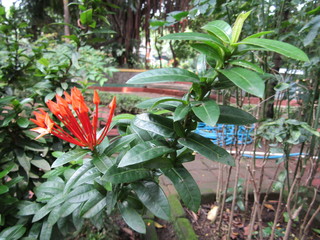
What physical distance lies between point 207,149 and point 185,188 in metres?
0.12

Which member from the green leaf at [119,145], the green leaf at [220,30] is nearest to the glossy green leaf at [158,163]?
the green leaf at [119,145]

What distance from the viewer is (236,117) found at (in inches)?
20.3

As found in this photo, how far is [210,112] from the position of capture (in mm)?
438

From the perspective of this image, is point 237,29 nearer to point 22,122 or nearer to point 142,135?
point 142,135

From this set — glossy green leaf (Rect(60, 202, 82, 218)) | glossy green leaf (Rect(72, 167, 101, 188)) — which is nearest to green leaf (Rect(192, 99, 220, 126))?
glossy green leaf (Rect(72, 167, 101, 188))

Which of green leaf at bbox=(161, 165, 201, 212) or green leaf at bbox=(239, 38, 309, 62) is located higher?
Answer: green leaf at bbox=(239, 38, 309, 62)

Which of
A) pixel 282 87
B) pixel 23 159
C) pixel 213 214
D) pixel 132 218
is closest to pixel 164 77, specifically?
pixel 132 218

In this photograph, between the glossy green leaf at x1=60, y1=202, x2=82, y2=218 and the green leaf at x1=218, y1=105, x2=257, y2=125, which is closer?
the green leaf at x1=218, y1=105, x2=257, y2=125

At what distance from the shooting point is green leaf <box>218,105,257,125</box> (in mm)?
507

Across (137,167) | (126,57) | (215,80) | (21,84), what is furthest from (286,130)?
(126,57)

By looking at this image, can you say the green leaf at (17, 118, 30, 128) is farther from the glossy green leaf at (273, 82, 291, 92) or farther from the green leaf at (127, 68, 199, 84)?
the glossy green leaf at (273, 82, 291, 92)

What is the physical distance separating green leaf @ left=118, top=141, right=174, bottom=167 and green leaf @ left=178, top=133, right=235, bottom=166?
0.18 ft

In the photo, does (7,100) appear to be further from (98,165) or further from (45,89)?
(98,165)

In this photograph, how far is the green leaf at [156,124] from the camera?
0.54 meters
